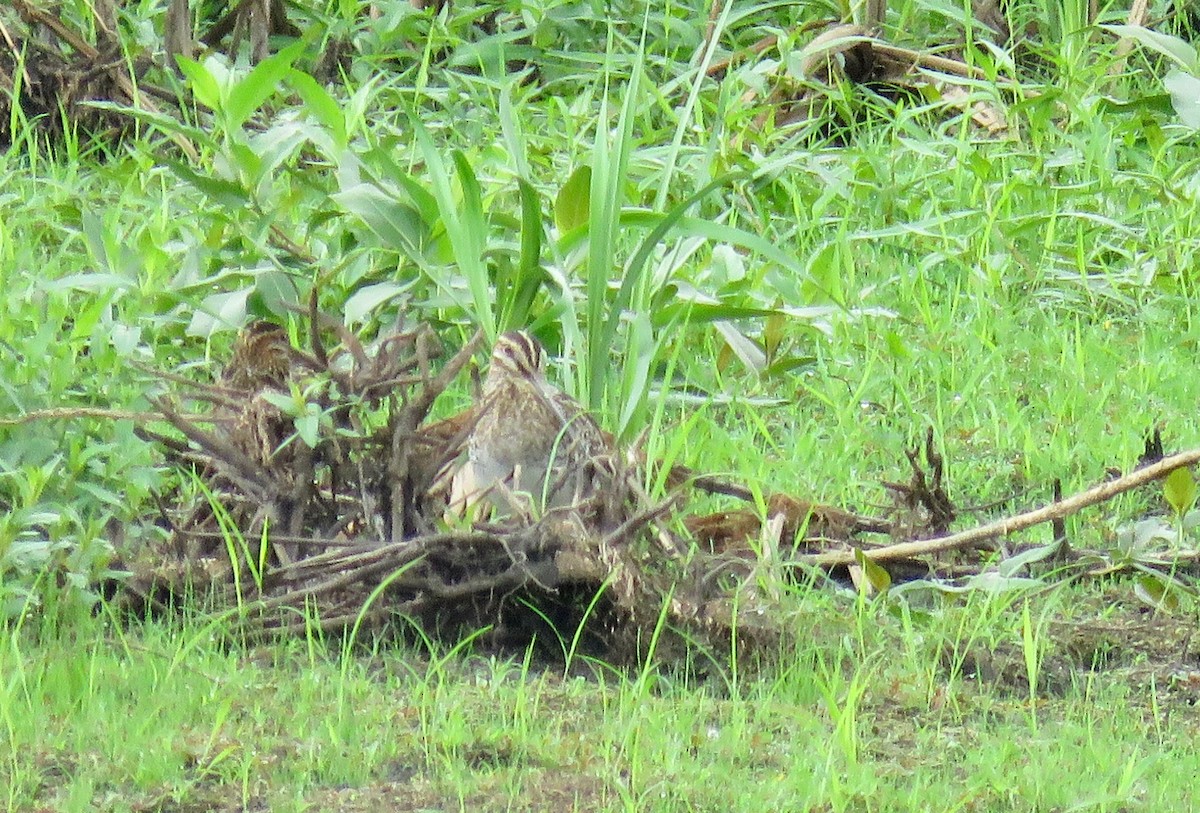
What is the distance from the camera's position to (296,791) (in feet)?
7.38

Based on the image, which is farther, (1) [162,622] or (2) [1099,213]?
(2) [1099,213]

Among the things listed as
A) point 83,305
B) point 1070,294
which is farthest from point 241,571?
point 1070,294

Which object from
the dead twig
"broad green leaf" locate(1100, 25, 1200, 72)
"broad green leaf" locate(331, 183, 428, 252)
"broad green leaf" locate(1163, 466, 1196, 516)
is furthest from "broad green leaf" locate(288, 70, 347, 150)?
"broad green leaf" locate(1100, 25, 1200, 72)

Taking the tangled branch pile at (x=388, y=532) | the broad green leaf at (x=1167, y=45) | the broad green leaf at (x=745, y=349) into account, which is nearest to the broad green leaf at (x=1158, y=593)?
the tangled branch pile at (x=388, y=532)

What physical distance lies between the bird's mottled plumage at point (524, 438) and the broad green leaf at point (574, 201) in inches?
25.2

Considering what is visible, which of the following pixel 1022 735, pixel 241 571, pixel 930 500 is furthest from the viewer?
pixel 930 500

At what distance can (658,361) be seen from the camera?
12.8 feet

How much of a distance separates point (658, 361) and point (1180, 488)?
120 cm

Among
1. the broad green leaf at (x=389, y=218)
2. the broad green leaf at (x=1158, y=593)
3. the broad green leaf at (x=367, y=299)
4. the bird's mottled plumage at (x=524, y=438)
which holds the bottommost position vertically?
the broad green leaf at (x=1158, y=593)

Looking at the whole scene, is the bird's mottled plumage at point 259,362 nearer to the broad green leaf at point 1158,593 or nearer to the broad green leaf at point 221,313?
the broad green leaf at point 221,313

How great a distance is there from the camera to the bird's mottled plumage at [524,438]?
3.05 meters

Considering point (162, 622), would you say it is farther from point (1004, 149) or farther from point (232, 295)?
point (1004, 149)

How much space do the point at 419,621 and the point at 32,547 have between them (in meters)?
0.63

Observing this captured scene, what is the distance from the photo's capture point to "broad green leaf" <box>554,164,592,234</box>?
370 centimetres
